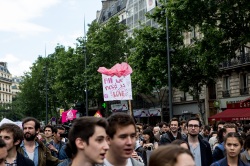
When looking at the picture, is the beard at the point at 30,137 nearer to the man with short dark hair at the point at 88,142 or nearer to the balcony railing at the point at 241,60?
the man with short dark hair at the point at 88,142

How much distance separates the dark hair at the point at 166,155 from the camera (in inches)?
119

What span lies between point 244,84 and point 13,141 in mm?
35430

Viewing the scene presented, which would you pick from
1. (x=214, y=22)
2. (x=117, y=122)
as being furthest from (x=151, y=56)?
(x=117, y=122)

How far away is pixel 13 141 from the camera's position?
20.6 ft

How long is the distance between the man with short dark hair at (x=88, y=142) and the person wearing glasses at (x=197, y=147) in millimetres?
4545

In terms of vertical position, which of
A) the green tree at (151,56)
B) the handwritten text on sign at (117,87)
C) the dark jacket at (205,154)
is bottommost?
the dark jacket at (205,154)

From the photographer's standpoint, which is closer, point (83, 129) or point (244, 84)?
point (83, 129)

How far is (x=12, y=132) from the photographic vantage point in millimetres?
6230

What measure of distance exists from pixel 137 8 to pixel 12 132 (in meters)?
56.7

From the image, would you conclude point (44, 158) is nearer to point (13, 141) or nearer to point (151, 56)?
point (13, 141)

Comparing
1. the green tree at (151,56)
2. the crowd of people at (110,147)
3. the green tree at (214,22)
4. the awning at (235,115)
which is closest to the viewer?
the crowd of people at (110,147)

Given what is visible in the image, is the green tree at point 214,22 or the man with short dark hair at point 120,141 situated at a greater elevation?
the green tree at point 214,22

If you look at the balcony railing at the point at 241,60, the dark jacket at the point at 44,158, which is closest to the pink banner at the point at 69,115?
the balcony railing at the point at 241,60

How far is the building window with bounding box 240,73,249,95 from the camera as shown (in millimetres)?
39409
